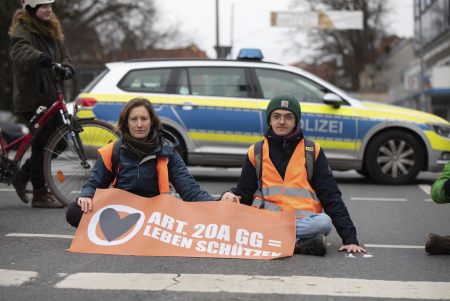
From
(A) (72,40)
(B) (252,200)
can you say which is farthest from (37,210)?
(A) (72,40)

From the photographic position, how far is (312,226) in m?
4.10

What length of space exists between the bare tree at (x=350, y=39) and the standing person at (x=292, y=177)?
126ft

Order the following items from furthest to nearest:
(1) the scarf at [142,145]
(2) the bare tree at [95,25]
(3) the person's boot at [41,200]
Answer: (2) the bare tree at [95,25] < (3) the person's boot at [41,200] < (1) the scarf at [142,145]

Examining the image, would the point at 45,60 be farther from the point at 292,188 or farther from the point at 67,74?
the point at 292,188

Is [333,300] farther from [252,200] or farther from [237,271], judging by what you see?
[252,200]

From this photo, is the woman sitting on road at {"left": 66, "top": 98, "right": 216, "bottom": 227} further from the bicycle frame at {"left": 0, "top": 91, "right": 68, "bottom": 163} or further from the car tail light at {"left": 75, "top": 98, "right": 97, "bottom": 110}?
the car tail light at {"left": 75, "top": 98, "right": 97, "bottom": 110}

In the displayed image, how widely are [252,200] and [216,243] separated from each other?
595 millimetres

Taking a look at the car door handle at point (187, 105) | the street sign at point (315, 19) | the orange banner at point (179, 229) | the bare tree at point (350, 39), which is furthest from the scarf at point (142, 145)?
the bare tree at point (350, 39)

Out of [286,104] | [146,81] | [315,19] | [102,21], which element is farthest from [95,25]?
[286,104]

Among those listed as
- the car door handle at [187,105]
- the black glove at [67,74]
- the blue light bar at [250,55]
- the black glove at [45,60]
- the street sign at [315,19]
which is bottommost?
the car door handle at [187,105]

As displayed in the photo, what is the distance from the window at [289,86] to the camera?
835cm

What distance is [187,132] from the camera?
8305mm

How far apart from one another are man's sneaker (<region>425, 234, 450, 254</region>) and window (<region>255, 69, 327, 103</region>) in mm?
4446

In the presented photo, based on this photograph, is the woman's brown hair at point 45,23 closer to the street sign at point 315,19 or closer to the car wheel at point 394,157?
the car wheel at point 394,157
